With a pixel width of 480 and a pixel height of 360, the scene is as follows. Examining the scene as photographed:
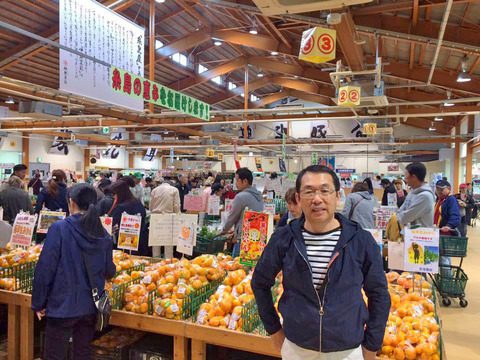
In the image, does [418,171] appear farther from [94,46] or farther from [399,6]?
[94,46]

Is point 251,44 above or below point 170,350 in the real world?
above

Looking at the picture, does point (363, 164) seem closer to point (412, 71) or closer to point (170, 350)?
point (412, 71)

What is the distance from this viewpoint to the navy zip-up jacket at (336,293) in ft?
5.75

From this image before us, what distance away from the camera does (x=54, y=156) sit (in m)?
22.7

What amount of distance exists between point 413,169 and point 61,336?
4.17 metres

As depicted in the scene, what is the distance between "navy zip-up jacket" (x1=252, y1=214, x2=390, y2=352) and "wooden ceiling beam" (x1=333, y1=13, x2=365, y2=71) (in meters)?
4.18

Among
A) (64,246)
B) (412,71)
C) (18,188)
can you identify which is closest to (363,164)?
(412,71)

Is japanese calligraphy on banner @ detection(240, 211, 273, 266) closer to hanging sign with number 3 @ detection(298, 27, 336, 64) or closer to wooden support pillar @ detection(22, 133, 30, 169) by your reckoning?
hanging sign with number 3 @ detection(298, 27, 336, 64)

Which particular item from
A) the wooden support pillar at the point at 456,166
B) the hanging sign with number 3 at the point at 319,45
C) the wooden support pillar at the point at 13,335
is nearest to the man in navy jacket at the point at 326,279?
the wooden support pillar at the point at 13,335

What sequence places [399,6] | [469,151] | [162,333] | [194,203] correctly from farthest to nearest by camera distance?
[469,151] → [194,203] → [399,6] → [162,333]

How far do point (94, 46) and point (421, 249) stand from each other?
15.1 feet

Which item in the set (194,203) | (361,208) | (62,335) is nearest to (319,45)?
(361,208)

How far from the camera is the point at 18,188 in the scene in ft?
20.0

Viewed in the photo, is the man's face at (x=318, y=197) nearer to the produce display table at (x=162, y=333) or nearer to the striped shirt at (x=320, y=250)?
the striped shirt at (x=320, y=250)
